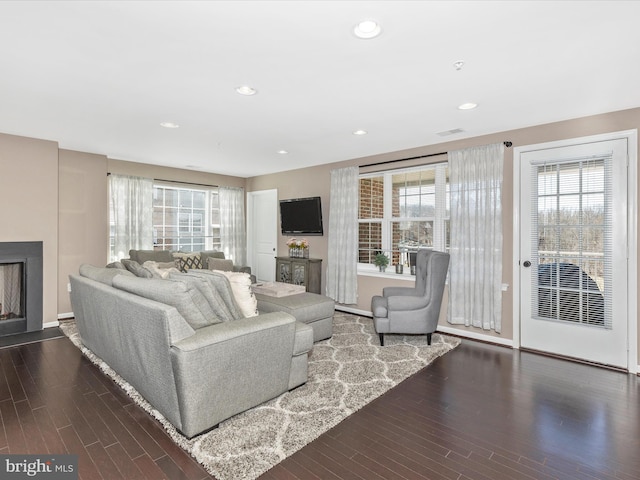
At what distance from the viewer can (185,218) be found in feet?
22.3

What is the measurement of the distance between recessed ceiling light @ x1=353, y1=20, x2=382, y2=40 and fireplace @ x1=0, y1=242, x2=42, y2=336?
15.9 ft

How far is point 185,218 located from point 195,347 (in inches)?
205

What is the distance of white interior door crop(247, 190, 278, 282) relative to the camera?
23.3 ft

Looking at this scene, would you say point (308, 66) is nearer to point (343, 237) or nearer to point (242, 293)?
point (242, 293)

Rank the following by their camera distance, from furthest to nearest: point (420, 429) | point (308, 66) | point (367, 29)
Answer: point (308, 66), point (420, 429), point (367, 29)

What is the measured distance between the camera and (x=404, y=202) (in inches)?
203

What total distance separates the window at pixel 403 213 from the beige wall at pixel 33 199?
14.5 ft

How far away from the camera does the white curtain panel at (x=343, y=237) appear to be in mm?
5527

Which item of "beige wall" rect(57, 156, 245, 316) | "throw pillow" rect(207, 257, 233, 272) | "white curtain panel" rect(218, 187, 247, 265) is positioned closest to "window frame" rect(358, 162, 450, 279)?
"throw pillow" rect(207, 257, 233, 272)

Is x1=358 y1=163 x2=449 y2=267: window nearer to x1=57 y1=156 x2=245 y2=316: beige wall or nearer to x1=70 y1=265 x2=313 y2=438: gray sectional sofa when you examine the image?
x1=70 y1=265 x2=313 y2=438: gray sectional sofa

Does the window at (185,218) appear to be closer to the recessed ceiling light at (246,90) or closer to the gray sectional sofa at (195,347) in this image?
the gray sectional sofa at (195,347)

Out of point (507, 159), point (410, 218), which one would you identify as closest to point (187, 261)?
point (410, 218)

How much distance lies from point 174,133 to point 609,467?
4.95 meters

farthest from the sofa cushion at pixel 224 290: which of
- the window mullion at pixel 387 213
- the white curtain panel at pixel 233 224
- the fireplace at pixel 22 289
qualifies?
the white curtain panel at pixel 233 224
